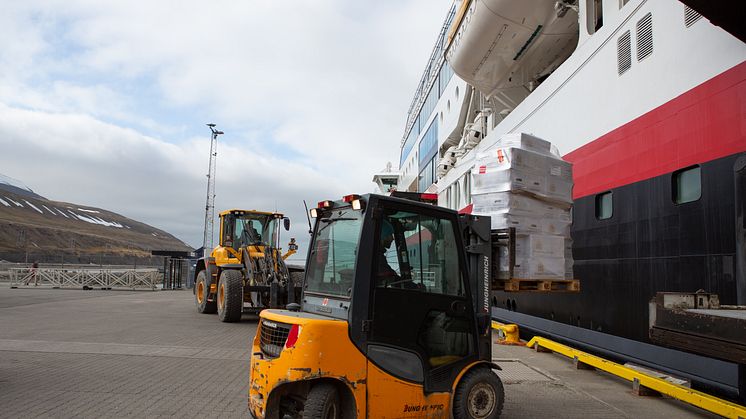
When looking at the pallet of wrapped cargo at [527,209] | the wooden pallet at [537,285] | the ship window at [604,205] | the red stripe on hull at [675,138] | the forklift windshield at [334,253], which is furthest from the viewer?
the ship window at [604,205]

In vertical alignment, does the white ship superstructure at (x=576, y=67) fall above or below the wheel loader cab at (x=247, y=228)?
above

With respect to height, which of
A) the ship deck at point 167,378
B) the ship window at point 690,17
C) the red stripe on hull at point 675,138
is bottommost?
the ship deck at point 167,378

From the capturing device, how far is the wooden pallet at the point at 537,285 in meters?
4.99

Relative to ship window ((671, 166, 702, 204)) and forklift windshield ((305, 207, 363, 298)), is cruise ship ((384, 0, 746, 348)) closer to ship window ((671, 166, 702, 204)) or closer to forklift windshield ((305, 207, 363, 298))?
ship window ((671, 166, 702, 204))

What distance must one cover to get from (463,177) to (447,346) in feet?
40.9

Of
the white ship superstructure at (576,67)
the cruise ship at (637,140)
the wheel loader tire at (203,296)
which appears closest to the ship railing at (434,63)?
the white ship superstructure at (576,67)

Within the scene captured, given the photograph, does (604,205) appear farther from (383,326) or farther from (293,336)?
(293,336)

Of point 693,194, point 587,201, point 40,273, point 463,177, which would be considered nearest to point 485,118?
point 463,177

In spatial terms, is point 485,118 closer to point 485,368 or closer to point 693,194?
point 693,194

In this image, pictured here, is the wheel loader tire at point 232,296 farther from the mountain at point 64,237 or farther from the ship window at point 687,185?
the mountain at point 64,237

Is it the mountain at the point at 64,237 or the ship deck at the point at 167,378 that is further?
the mountain at the point at 64,237

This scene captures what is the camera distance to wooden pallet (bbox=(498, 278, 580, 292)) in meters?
4.99

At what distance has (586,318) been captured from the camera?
837cm

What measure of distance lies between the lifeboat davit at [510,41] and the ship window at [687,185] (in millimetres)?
5239
